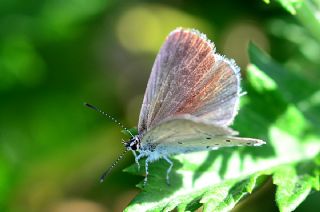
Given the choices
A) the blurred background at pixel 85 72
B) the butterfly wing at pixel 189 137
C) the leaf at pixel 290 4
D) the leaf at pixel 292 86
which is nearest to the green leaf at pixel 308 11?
the leaf at pixel 290 4

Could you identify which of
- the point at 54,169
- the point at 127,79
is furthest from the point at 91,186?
the point at 127,79

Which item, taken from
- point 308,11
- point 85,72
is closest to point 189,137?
point 308,11

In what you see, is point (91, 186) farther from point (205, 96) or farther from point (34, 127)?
point (205, 96)

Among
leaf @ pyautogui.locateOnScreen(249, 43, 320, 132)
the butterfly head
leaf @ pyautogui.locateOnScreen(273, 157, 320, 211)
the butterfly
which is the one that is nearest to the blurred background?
leaf @ pyautogui.locateOnScreen(249, 43, 320, 132)

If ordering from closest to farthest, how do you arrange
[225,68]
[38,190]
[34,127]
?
[225,68]
[38,190]
[34,127]

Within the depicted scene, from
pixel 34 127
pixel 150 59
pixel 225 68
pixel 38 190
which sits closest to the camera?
pixel 225 68

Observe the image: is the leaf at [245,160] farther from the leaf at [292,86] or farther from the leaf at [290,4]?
the leaf at [290,4]

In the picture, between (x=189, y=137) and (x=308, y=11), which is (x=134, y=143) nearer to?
(x=189, y=137)

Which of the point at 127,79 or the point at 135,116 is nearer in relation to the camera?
the point at 135,116
